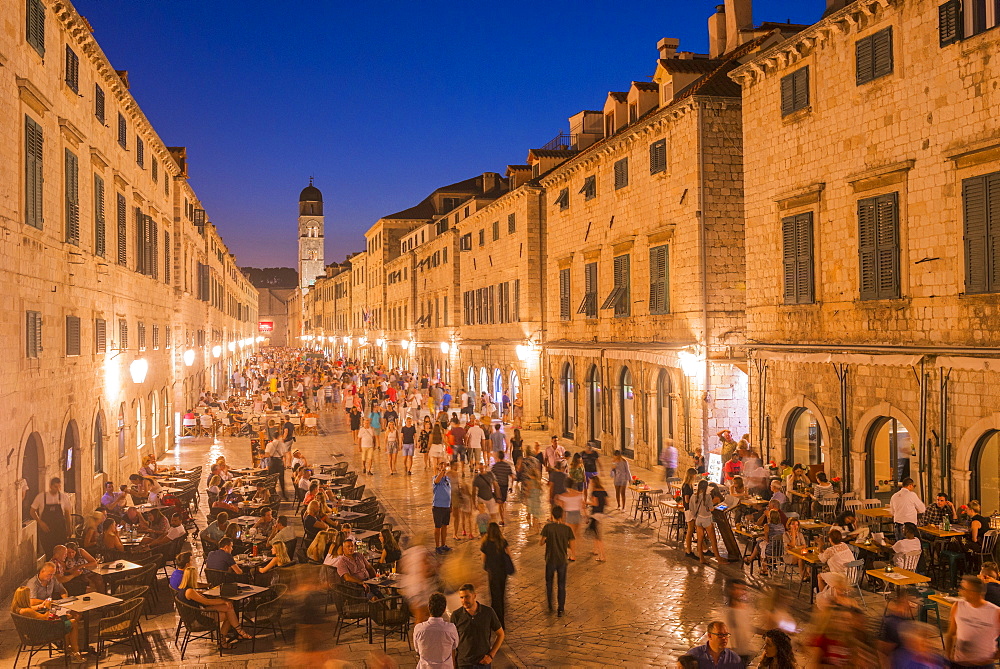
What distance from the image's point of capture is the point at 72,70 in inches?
615

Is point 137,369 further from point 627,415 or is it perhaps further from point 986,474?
point 986,474

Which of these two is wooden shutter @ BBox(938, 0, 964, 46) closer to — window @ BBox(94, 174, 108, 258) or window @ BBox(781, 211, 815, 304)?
window @ BBox(781, 211, 815, 304)

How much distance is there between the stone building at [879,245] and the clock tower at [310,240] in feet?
418

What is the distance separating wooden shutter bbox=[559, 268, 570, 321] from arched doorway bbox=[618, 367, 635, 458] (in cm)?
524

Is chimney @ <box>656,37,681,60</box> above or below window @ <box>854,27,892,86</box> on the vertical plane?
above

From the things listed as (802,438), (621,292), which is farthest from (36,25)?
(802,438)

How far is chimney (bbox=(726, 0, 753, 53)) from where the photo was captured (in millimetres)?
23438

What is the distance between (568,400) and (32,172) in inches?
776

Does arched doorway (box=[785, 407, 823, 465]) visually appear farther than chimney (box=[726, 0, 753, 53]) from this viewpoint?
No

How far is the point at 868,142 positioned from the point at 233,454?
70.6 feet

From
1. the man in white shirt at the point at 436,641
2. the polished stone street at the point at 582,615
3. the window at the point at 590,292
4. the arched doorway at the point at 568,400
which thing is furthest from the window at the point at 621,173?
the man in white shirt at the point at 436,641

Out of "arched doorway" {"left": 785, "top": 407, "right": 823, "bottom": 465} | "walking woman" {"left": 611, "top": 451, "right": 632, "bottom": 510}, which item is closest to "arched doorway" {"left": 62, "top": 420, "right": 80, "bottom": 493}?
"walking woman" {"left": 611, "top": 451, "right": 632, "bottom": 510}

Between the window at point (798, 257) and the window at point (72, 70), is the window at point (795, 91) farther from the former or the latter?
the window at point (72, 70)

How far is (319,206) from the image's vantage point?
468ft
